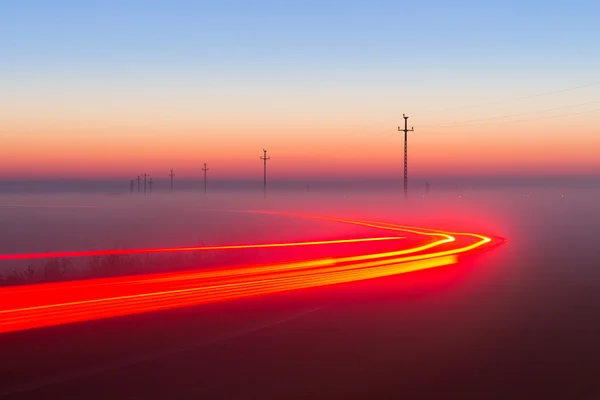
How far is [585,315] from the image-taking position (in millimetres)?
11312

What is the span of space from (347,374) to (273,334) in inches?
94.4

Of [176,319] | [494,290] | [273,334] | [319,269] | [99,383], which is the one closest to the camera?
[99,383]

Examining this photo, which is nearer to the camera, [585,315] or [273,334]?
[273,334]

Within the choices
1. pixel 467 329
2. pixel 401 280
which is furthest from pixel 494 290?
pixel 467 329

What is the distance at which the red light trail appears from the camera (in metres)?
11.1

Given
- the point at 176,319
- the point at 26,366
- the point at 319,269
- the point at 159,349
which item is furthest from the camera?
the point at 319,269

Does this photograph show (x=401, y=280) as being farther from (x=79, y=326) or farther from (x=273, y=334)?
(x=79, y=326)

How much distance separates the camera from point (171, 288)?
13906 mm

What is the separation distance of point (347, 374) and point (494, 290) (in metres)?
7.63

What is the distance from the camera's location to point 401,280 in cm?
1603

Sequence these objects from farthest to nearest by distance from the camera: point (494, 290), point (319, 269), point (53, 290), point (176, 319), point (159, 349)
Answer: point (319, 269) → point (494, 290) → point (53, 290) → point (176, 319) → point (159, 349)

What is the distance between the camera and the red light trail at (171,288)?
11062mm

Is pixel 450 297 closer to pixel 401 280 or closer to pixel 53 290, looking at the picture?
pixel 401 280

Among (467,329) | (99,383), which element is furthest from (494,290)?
(99,383)
